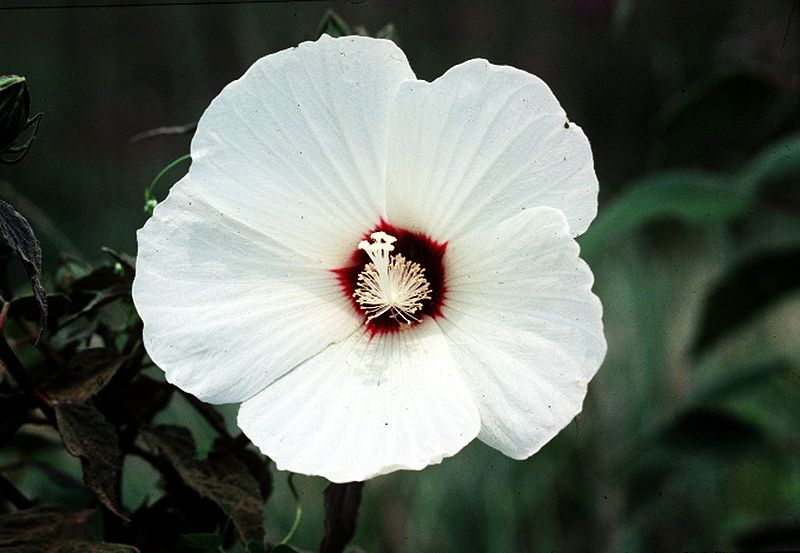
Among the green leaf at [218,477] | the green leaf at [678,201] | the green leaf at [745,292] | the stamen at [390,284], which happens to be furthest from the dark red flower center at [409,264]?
the green leaf at [745,292]

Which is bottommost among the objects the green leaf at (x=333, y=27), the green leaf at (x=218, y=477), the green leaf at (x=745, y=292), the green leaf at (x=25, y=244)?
the green leaf at (x=745, y=292)

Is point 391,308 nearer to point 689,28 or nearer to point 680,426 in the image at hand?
point 680,426

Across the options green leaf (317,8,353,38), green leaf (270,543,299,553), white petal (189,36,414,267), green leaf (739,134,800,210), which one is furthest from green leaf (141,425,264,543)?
green leaf (739,134,800,210)

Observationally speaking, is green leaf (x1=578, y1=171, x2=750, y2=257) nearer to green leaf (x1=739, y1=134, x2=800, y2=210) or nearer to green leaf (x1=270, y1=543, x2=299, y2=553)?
green leaf (x1=739, y1=134, x2=800, y2=210)

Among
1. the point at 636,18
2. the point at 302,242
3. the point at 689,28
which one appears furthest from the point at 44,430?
the point at 689,28

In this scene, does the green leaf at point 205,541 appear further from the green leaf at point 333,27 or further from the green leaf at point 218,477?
the green leaf at point 333,27

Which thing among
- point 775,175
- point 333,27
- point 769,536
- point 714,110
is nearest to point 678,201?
point 775,175
